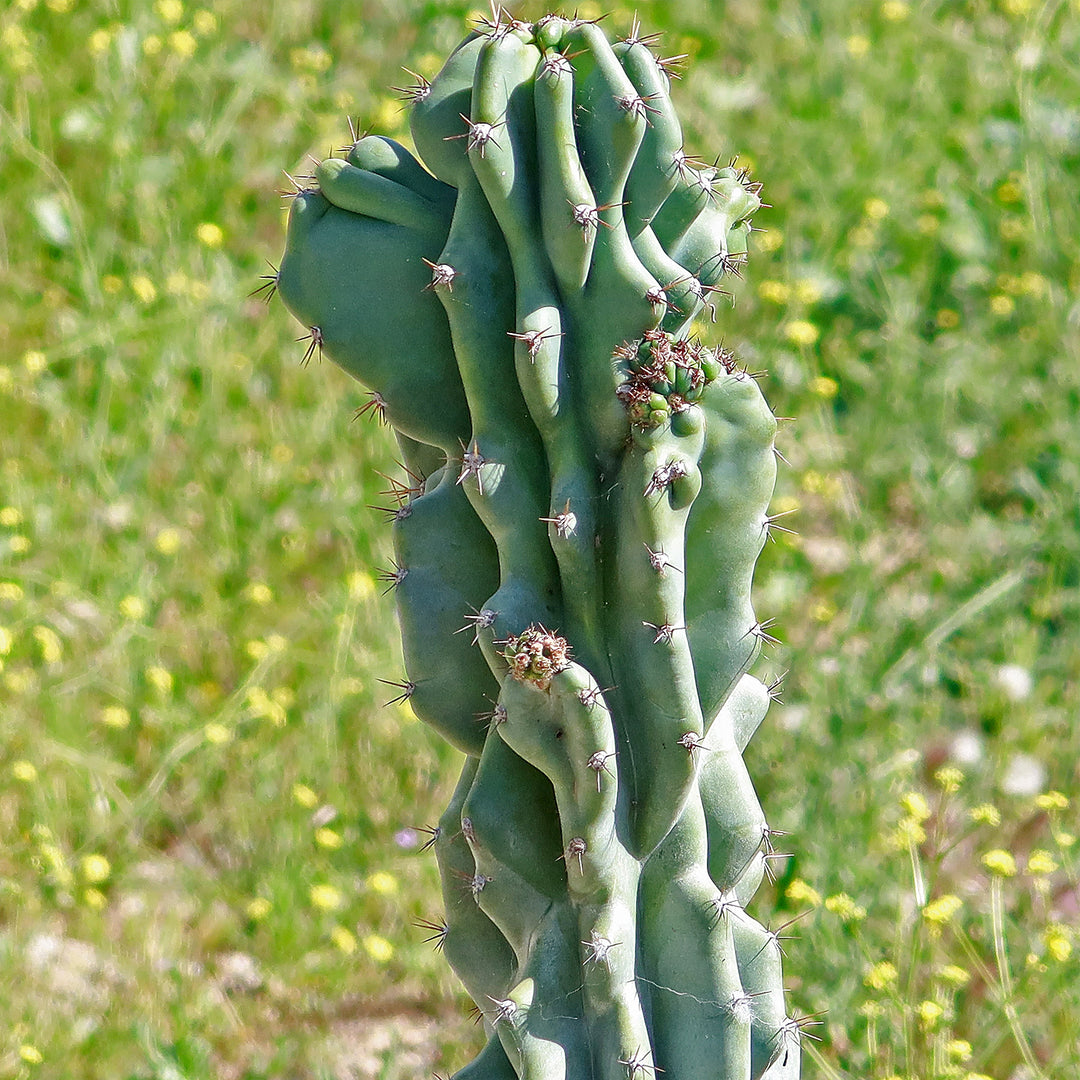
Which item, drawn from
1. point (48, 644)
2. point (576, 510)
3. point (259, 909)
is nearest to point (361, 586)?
point (48, 644)

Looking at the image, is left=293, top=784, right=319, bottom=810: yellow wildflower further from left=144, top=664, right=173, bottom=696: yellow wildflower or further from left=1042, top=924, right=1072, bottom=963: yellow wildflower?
left=1042, top=924, right=1072, bottom=963: yellow wildflower

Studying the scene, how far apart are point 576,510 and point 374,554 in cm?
229

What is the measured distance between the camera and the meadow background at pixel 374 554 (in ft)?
9.71

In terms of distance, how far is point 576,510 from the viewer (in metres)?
1.74

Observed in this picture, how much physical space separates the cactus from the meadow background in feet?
2.60

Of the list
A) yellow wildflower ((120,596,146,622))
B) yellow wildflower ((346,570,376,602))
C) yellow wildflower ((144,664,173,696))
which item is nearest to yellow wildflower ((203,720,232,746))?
yellow wildflower ((144,664,173,696))

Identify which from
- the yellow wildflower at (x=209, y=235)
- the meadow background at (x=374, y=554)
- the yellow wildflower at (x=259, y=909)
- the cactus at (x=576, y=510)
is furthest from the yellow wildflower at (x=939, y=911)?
the yellow wildflower at (x=209, y=235)

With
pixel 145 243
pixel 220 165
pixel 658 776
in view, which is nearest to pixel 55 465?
pixel 145 243

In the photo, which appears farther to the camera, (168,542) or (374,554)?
(374,554)

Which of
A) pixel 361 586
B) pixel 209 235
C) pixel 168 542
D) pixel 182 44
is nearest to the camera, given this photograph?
pixel 361 586

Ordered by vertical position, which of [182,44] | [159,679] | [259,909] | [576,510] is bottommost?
[259,909]

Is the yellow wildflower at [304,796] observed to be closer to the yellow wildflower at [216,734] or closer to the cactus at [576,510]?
the yellow wildflower at [216,734]

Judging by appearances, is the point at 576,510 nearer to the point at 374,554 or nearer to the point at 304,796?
the point at 304,796

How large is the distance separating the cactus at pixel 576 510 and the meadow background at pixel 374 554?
794 mm
